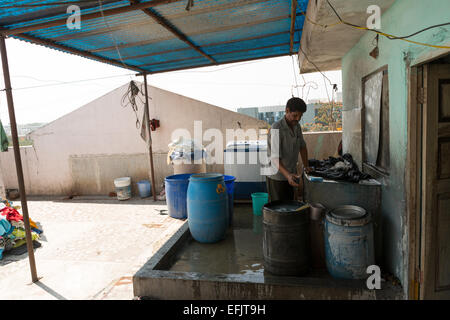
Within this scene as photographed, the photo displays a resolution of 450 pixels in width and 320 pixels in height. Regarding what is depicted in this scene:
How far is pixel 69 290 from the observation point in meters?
3.66

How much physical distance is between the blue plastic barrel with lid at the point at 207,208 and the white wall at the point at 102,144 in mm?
4445

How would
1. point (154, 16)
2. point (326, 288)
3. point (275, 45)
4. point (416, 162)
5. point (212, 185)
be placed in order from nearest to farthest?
point (416, 162), point (326, 288), point (154, 16), point (212, 185), point (275, 45)

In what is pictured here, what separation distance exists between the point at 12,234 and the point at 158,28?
474 cm

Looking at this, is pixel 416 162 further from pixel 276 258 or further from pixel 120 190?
pixel 120 190

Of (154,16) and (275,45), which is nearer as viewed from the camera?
(154,16)

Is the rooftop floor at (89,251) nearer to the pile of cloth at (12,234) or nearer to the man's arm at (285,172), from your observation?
the pile of cloth at (12,234)

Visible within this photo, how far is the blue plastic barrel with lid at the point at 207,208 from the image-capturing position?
377 cm

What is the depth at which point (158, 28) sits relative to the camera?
157 inches

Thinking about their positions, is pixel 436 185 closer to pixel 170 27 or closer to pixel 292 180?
pixel 292 180

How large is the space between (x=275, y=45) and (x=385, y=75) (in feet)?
9.06

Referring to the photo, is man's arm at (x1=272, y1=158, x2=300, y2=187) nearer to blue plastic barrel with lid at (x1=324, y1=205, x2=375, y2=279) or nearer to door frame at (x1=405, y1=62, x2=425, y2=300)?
blue plastic barrel with lid at (x1=324, y1=205, x2=375, y2=279)

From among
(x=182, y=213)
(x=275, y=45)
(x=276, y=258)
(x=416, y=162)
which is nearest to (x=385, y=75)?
(x=416, y=162)

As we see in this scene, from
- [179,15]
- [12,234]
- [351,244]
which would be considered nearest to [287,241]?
[351,244]

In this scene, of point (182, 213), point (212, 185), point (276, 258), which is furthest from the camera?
point (182, 213)
